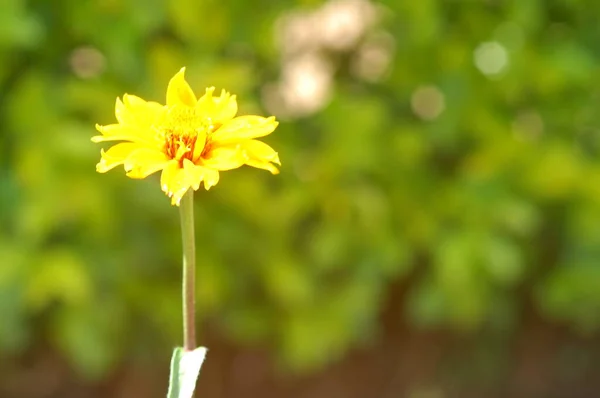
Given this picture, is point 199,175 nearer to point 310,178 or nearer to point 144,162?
point 144,162

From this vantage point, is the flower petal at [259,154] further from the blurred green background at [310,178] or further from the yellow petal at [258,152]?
the blurred green background at [310,178]

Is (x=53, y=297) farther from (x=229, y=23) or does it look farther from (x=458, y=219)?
(x=458, y=219)

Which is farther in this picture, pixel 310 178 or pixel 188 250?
pixel 310 178

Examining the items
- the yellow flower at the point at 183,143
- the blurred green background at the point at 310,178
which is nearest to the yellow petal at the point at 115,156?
the yellow flower at the point at 183,143

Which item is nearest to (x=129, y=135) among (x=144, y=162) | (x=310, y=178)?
(x=144, y=162)

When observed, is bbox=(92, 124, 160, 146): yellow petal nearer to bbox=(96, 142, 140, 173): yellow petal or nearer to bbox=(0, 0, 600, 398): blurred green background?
bbox=(96, 142, 140, 173): yellow petal

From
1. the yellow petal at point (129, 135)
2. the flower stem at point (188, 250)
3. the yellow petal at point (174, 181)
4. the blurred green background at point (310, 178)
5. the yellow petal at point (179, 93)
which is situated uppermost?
the blurred green background at point (310, 178)

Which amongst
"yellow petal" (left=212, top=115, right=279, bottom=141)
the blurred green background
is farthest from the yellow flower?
A: the blurred green background
